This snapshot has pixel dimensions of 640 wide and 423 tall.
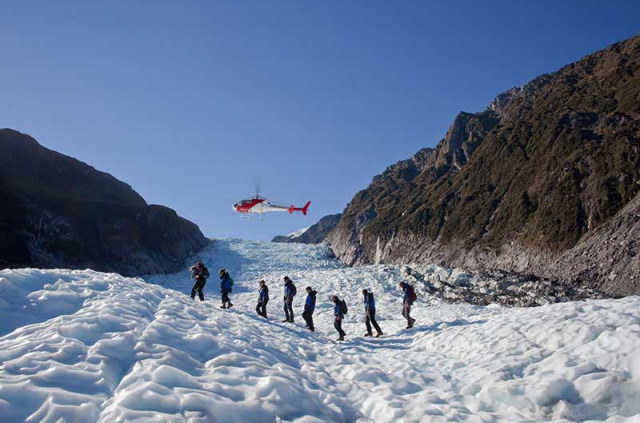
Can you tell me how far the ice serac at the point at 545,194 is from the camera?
36.7 m

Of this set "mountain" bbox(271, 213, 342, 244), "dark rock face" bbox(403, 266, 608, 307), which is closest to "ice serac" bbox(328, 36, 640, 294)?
"dark rock face" bbox(403, 266, 608, 307)

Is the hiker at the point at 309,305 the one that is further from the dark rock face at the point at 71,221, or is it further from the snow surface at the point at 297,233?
the snow surface at the point at 297,233

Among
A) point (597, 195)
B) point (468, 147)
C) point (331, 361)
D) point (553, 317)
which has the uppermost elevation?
point (468, 147)

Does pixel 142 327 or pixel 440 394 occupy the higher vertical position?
pixel 142 327

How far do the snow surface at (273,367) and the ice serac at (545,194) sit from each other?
24.7 metres

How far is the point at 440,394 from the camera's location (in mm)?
7945

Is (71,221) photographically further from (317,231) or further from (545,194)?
(317,231)

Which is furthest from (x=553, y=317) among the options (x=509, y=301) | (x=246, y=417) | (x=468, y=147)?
(x=468, y=147)

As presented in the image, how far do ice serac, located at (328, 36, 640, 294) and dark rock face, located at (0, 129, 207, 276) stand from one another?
38.2m

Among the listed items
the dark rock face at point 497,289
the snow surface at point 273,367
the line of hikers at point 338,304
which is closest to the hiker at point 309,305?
the line of hikers at point 338,304

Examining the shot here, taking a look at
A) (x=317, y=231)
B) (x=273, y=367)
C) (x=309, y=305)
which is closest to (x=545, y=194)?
(x=309, y=305)

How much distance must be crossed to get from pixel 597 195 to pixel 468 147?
44235 millimetres

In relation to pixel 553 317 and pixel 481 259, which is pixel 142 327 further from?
pixel 481 259

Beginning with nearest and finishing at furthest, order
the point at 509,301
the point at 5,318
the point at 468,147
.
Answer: the point at 5,318
the point at 509,301
the point at 468,147
